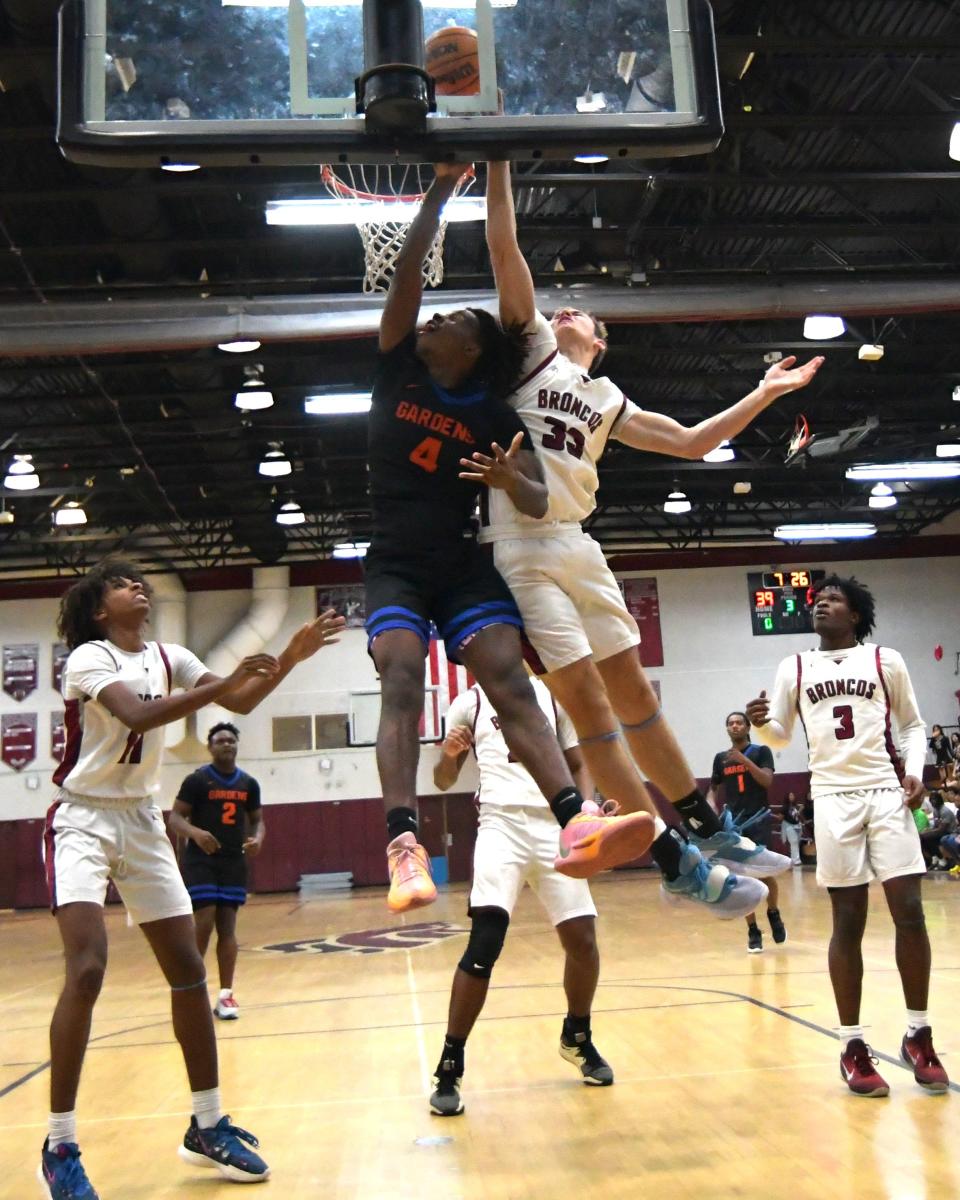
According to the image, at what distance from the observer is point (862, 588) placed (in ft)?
20.4

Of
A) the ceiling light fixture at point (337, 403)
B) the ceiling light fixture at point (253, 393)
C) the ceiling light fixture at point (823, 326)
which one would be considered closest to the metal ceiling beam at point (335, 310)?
the ceiling light fixture at point (823, 326)

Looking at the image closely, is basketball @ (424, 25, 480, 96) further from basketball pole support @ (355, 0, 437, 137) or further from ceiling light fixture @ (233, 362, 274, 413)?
ceiling light fixture @ (233, 362, 274, 413)

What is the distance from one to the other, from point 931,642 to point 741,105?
58.4 feet

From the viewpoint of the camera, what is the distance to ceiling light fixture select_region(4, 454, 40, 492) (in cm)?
1941

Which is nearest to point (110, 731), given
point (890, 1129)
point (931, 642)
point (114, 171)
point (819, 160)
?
point (890, 1129)

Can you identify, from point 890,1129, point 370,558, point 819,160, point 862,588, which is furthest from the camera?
point 819,160

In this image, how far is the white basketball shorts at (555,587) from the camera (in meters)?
4.05

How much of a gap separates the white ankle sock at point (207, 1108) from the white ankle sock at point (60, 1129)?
20.1 inches

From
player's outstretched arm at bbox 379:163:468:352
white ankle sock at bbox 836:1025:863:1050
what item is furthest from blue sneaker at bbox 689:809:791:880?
player's outstretched arm at bbox 379:163:468:352

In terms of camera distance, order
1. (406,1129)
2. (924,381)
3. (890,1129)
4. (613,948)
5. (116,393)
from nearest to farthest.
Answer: (890,1129) < (406,1129) < (613,948) < (116,393) < (924,381)

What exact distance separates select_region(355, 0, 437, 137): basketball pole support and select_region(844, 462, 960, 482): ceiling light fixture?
65.8ft

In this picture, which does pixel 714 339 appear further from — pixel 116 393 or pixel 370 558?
pixel 370 558

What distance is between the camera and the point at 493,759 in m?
6.53

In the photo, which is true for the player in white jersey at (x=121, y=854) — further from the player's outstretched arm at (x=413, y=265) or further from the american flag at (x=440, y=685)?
the american flag at (x=440, y=685)
